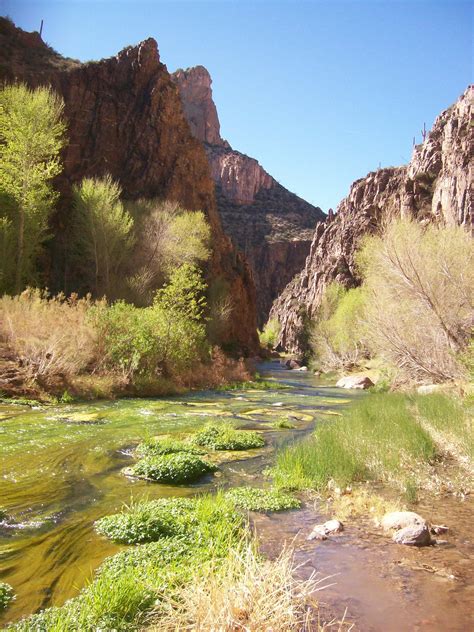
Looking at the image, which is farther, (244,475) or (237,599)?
(244,475)

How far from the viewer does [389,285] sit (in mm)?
18719

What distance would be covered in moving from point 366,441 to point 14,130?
24441mm

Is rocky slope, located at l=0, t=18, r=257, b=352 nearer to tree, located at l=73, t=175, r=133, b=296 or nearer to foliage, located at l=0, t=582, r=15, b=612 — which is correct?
tree, located at l=73, t=175, r=133, b=296

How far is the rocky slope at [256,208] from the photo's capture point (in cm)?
14125

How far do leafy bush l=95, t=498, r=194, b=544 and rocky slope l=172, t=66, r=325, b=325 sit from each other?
129 metres

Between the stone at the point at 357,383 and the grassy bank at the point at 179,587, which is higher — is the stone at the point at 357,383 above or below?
below

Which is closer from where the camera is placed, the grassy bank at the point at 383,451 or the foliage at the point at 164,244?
the grassy bank at the point at 383,451

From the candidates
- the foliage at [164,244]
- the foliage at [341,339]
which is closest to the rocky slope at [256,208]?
the foliage at [341,339]

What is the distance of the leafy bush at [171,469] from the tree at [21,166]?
20.5m

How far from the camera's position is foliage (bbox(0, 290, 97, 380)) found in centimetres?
1609

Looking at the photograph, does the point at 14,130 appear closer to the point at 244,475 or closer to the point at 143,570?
the point at 244,475

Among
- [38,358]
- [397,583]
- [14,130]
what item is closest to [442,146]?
[14,130]

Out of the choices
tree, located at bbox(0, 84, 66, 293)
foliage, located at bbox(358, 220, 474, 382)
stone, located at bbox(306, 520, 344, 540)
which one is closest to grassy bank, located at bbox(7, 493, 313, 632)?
stone, located at bbox(306, 520, 344, 540)

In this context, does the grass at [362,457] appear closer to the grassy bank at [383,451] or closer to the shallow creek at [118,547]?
the grassy bank at [383,451]
